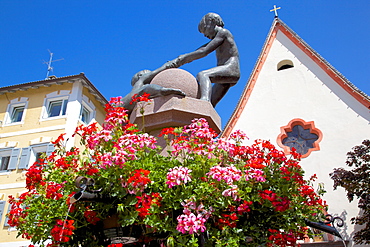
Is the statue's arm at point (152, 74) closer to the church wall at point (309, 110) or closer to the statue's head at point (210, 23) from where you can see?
the statue's head at point (210, 23)

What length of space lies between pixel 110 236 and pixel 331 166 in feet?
45.3

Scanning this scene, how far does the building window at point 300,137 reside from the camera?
15541mm

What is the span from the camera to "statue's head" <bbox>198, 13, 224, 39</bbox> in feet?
16.2

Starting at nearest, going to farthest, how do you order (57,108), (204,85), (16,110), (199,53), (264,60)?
(204,85), (199,53), (57,108), (16,110), (264,60)

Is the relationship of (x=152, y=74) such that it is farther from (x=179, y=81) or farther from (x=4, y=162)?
(x=4, y=162)

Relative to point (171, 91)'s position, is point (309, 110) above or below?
above

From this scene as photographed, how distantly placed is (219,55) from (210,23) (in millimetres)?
508

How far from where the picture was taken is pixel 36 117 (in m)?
16.5

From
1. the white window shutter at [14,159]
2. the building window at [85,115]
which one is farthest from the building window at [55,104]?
the white window shutter at [14,159]

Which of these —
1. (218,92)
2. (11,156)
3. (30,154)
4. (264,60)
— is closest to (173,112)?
(218,92)

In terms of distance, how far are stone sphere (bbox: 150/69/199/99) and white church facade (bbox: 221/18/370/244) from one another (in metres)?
10.6

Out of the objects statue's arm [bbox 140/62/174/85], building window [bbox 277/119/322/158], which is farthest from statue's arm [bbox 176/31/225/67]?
building window [bbox 277/119/322/158]

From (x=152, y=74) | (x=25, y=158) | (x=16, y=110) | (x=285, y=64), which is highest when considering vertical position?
(x=16, y=110)

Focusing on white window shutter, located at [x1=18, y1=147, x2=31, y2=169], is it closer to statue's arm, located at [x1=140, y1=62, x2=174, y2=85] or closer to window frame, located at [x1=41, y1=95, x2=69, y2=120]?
window frame, located at [x1=41, y1=95, x2=69, y2=120]
